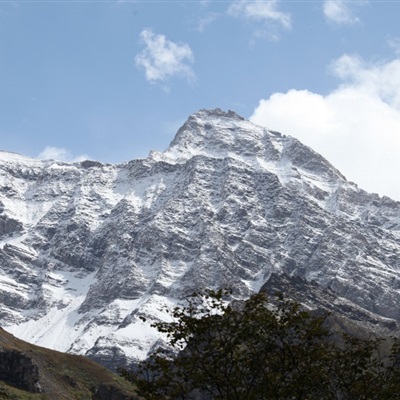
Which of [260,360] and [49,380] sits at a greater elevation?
[260,360]

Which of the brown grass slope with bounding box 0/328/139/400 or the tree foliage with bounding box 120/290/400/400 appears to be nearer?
the tree foliage with bounding box 120/290/400/400

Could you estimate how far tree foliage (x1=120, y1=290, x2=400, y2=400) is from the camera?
125 ft

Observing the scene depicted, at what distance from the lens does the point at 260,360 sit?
128 ft

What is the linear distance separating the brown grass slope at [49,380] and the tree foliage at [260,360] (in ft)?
214

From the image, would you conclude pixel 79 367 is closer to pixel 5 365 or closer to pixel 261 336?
pixel 5 365

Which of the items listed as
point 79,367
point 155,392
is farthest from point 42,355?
point 155,392

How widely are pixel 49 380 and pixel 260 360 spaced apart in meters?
86.7

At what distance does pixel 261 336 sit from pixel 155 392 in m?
5.60

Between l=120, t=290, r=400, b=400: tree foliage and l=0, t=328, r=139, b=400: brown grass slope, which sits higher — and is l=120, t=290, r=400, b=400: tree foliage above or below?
above

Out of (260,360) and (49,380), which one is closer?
(260,360)

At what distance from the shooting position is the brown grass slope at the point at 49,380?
369ft

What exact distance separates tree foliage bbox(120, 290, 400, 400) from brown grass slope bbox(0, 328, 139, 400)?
65101mm

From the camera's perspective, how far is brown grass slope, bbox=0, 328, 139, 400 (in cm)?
11244

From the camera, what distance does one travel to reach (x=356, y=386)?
39125mm
